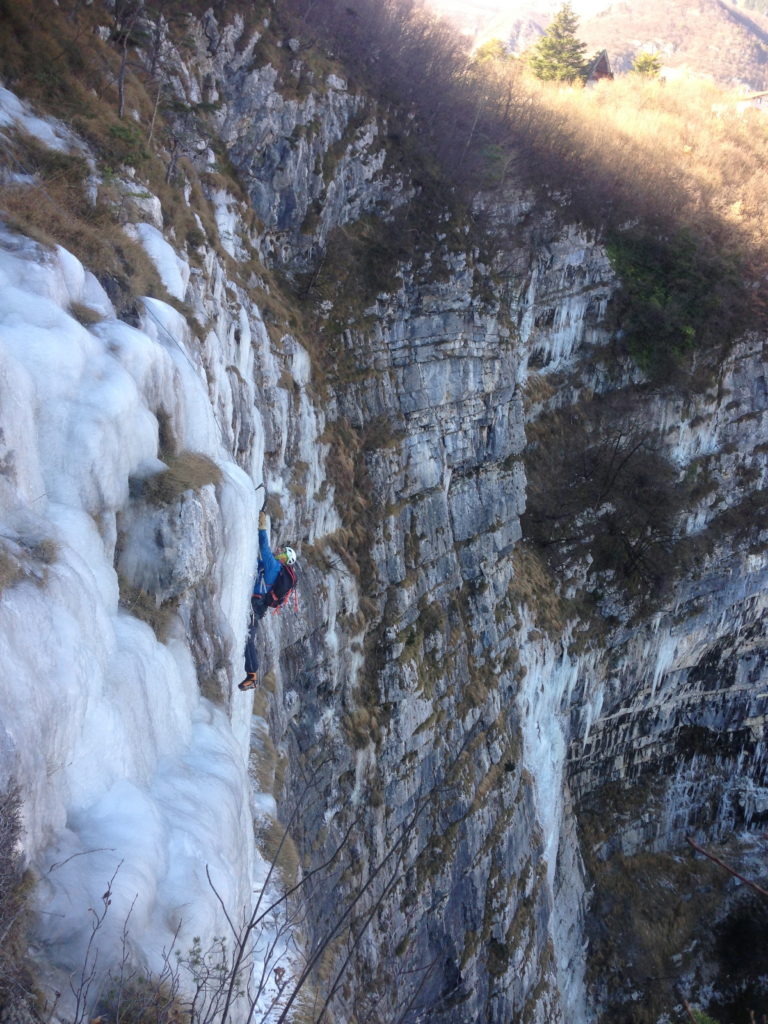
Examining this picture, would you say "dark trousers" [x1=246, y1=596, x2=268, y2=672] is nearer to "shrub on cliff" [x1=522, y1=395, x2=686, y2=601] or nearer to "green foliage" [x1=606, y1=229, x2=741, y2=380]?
"shrub on cliff" [x1=522, y1=395, x2=686, y2=601]

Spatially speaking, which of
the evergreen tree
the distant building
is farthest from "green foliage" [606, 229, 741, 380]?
the distant building

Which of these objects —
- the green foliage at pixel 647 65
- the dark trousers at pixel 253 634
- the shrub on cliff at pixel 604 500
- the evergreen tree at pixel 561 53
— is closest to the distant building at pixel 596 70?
the evergreen tree at pixel 561 53

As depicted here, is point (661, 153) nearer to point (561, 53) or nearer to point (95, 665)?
point (561, 53)

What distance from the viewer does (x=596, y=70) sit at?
39.3 metres

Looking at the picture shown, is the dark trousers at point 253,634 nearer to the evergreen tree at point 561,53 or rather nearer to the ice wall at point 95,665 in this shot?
the ice wall at point 95,665

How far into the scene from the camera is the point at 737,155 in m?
32.3

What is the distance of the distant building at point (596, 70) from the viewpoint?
38806 mm

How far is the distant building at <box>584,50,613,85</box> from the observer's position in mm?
38806

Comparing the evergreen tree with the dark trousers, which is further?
the evergreen tree

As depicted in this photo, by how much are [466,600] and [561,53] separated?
3301cm

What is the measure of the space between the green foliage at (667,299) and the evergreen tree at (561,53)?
49.9 feet

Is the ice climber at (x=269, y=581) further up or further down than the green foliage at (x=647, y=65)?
further down

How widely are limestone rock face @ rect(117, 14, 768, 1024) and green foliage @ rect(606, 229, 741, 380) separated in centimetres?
93

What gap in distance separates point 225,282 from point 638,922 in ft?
84.6
